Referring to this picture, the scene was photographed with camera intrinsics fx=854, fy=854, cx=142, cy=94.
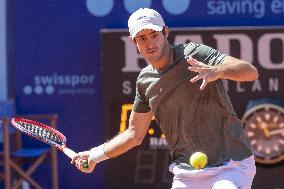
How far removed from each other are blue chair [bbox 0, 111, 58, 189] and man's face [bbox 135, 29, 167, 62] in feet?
11.9

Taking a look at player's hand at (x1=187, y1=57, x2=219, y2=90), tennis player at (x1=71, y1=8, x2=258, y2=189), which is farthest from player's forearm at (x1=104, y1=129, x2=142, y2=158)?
player's hand at (x1=187, y1=57, x2=219, y2=90)

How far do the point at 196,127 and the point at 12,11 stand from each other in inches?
182

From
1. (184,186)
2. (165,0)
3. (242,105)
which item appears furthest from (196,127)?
(165,0)

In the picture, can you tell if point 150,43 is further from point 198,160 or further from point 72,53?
point 72,53

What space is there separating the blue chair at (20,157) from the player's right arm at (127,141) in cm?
294

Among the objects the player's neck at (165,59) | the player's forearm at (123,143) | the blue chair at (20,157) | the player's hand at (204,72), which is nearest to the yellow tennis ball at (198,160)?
A: the player's hand at (204,72)

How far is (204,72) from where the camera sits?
4148 millimetres

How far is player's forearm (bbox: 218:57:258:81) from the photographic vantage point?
418 centimetres

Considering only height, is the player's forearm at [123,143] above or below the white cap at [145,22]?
below

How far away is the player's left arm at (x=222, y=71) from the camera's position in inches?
163

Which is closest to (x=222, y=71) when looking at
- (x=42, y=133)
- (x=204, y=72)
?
(x=204, y=72)

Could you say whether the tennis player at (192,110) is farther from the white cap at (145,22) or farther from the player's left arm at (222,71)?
the player's left arm at (222,71)

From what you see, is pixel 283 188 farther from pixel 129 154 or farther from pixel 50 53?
pixel 50 53

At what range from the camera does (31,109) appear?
8750mm
